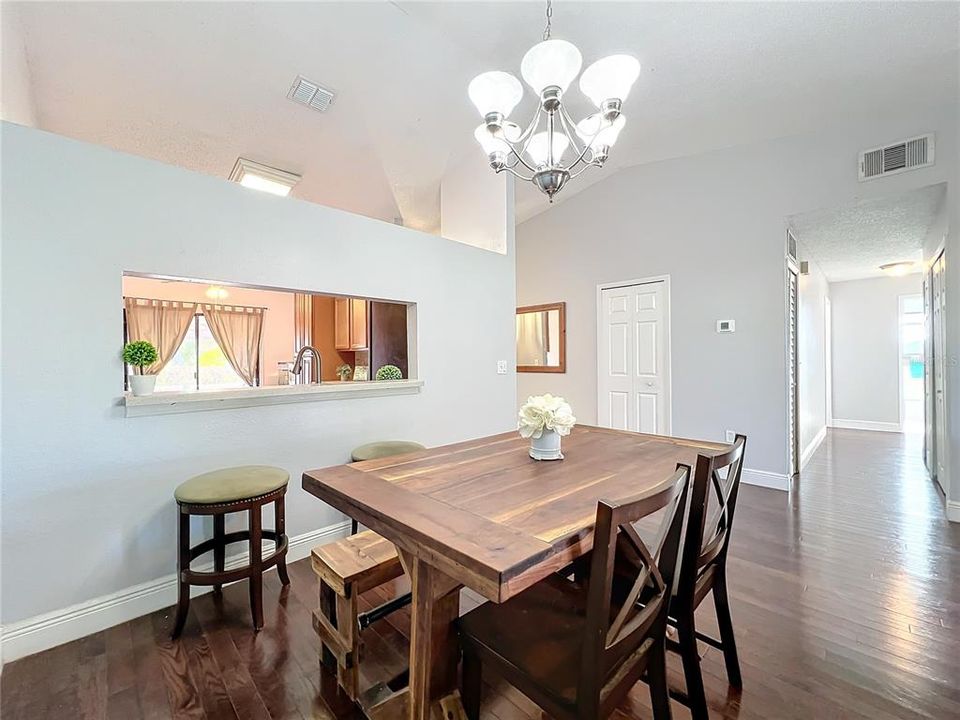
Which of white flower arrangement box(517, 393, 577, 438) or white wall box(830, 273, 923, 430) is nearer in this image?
white flower arrangement box(517, 393, 577, 438)

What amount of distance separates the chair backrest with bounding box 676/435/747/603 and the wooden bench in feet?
3.12

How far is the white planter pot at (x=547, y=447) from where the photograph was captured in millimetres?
1800

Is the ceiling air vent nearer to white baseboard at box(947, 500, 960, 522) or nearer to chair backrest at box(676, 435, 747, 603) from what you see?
white baseboard at box(947, 500, 960, 522)

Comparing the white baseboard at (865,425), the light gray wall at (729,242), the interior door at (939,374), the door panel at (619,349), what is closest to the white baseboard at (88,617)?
the door panel at (619,349)

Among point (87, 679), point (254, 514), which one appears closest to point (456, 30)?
point (254, 514)

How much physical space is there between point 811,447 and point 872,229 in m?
2.64

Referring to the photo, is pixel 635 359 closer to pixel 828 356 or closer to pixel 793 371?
pixel 793 371

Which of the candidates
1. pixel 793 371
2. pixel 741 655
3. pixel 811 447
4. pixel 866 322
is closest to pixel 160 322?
pixel 741 655

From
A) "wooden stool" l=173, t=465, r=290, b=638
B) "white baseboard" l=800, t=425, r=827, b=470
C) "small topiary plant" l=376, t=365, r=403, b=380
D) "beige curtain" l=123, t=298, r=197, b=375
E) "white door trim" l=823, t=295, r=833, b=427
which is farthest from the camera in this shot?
"white door trim" l=823, t=295, r=833, b=427

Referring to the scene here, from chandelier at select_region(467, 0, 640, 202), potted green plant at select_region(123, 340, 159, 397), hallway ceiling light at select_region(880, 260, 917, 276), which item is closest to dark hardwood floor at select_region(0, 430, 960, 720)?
potted green plant at select_region(123, 340, 159, 397)

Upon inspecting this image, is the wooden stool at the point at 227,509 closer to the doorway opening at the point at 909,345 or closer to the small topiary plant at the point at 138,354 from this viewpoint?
the small topiary plant at the point at 138,354

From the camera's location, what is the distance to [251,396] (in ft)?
7.57

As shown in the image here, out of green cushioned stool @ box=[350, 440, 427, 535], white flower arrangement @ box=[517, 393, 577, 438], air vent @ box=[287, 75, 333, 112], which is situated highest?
air vent @ box=[287, 75, 333, 112]

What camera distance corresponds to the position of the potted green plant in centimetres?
194
